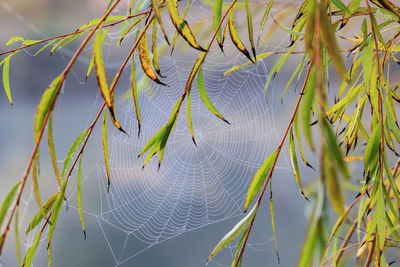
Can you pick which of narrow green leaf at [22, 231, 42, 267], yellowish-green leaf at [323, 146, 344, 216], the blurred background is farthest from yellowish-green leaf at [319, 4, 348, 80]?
the blurred background

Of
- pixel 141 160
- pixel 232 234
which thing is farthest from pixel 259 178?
pixel 141 160

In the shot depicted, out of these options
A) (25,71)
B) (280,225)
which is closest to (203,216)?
(280,225)

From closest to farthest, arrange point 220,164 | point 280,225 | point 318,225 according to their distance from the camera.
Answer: point 318,225 < point 280,225 < point 220,164

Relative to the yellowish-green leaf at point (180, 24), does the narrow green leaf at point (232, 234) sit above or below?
below

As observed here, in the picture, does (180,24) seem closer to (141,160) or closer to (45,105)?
(45,105)

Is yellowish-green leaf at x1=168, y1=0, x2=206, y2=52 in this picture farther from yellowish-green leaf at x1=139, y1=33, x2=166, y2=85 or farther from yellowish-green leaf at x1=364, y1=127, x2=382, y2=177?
yellowish-green leaf at x1=364, y1=127, x2=382, y2=177

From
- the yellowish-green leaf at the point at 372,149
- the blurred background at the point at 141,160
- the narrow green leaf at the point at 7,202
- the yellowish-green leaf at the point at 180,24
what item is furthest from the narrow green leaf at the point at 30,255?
the blurred background at the point at 141,160

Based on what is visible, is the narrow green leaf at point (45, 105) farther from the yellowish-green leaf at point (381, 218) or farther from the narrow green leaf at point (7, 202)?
the yellowish-green leaf at point (381, 218)

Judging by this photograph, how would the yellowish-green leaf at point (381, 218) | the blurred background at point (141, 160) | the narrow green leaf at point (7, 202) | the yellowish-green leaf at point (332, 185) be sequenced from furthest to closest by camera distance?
the blurred background at point (141, 160), the yellowish-green leaf at point (381, 218), the narrow green leaf at point (7, 202), the yellowish-green leaf at point (332, 185)

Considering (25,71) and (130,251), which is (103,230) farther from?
(25,71)
